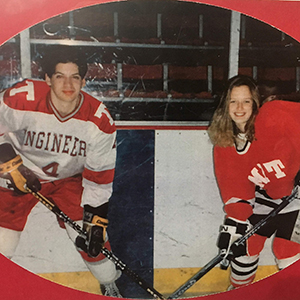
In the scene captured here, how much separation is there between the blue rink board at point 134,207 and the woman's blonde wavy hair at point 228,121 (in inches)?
10.5

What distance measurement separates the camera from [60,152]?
4.23 ft

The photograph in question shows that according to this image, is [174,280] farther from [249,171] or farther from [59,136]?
[59,136]

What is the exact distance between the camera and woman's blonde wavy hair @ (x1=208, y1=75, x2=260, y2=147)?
1.30 metres

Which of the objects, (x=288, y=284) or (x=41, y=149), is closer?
(x=41, y=149)

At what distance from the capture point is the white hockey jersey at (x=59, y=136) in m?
1.25

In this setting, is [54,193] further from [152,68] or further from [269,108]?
[269,108]

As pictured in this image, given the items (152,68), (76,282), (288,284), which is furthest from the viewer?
(288,284)

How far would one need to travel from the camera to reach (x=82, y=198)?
1.33 m

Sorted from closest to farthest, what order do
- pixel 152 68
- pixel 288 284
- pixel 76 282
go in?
pixel 152 68, pixel 76 282, pixel 288 284

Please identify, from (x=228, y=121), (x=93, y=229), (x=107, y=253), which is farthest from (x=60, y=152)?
(x=228, y=121)

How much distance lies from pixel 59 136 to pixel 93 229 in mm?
416

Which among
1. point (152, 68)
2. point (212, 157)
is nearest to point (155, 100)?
point (152, 68)

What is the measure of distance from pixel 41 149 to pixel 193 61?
710mm

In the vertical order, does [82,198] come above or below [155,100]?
below
